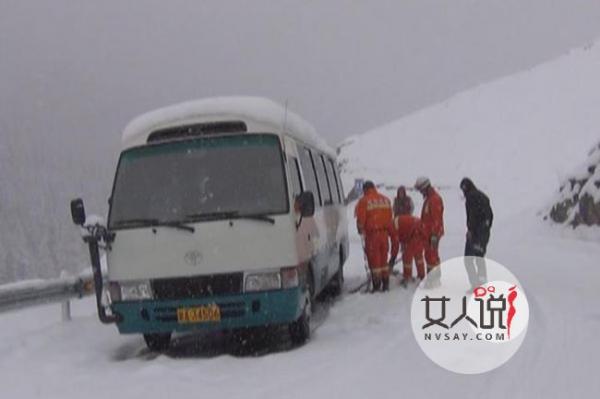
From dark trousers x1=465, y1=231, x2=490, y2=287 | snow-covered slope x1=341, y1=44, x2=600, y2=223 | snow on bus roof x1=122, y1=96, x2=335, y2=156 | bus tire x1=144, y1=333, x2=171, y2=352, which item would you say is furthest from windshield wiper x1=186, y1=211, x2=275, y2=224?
snow-covered slope x1=341, y1=44, x2=600, y2=223

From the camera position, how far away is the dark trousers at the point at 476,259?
1058cm

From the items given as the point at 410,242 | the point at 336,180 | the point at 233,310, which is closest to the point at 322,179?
the point at 410,242

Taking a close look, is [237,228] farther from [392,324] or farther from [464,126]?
[464,126]

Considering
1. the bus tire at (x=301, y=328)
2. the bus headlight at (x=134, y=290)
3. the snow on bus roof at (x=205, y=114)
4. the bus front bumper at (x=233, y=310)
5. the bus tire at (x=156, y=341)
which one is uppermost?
the snow on bus roof at (x=205, y=114)

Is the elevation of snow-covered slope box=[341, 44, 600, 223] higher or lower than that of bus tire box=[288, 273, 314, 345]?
lower

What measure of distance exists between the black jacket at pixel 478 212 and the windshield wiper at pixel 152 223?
443cm

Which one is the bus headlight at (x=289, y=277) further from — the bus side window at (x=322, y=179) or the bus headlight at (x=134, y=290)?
the bus side window at (x=322, y=179)

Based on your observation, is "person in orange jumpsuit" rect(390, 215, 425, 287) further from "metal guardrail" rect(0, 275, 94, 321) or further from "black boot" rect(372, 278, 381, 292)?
"metal guardrail" rect(0, 275, 94, 321)

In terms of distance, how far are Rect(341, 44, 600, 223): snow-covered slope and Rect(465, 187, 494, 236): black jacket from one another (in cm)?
2479

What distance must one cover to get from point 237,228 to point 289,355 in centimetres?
143

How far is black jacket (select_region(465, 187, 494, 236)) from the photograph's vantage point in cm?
1066

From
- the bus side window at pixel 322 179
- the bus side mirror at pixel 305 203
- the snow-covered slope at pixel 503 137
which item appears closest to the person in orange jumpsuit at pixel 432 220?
the bus side window at pixel 322 179

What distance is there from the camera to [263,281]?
8000mm

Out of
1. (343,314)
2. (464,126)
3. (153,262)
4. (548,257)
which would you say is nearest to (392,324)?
(343,314)
